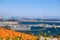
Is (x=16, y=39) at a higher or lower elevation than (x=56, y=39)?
higher

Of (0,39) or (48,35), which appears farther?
(48,35)

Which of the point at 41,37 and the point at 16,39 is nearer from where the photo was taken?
the point at 16,39

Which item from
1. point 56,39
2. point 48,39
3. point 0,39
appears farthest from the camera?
point 56,39

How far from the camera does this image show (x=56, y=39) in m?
3.04

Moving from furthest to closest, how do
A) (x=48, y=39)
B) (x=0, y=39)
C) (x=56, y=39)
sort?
(x=56, y=39) < (x=48, y=39) < (x=0, y=39)

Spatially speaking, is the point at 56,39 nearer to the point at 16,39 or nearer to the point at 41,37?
the point at 41,37

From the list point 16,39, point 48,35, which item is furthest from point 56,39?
point 16,39

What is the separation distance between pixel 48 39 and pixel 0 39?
2.11 feet

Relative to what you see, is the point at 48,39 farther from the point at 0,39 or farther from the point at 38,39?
the point at 0,39

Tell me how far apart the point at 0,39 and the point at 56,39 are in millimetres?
1192

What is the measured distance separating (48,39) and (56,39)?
25.1 inches

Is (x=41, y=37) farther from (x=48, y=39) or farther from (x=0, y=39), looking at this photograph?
(x=0, y=39)

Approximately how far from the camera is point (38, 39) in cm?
244

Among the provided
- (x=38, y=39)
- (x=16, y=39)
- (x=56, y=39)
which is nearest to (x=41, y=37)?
(x=38, y=39)
